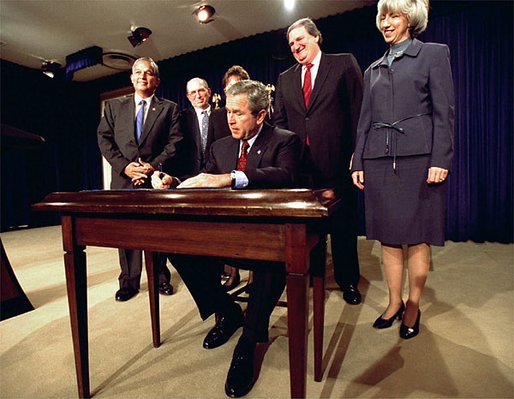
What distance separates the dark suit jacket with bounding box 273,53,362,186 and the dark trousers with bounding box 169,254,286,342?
1016 mm

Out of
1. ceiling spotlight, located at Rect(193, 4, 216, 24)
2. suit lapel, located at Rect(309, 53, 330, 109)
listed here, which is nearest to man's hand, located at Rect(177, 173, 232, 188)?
suit lapel, located at Rect(309, 53, 330, 109)

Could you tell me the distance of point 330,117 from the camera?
7.02 feet

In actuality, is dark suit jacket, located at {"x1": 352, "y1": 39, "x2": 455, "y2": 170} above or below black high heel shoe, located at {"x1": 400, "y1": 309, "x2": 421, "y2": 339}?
above

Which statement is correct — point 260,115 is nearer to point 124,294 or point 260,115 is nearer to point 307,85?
point 307,85

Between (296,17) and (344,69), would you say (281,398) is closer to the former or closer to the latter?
(344,69)

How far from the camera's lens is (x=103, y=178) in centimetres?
774

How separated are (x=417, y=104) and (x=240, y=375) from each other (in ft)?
4.65

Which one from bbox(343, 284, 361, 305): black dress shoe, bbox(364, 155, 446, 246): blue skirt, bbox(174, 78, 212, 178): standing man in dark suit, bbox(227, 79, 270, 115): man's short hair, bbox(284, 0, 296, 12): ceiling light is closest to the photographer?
bbox(227, 79, 270, 115): man's short hair

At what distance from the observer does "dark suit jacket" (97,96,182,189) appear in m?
2.36

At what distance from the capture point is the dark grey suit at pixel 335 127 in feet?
7.00

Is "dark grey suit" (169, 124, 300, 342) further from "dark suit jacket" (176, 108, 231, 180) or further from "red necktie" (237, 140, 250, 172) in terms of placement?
"dark suit jacket" (176, 108, 231, 180)

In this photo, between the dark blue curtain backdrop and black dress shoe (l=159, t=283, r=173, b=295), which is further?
the dark blue curtain backdrop

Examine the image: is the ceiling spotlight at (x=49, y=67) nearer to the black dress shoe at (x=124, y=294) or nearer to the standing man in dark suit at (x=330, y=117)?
the black dress shoe at (x=124, y=294)

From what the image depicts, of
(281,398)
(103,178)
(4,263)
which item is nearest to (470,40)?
(281,398)
